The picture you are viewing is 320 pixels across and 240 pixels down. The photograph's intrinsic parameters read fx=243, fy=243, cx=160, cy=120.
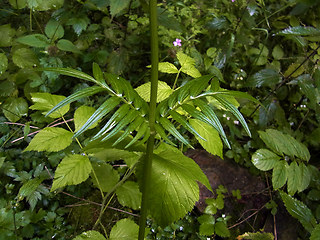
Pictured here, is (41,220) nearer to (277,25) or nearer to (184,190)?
(184,190)

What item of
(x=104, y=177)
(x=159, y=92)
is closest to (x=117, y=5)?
(x=159, y=92)

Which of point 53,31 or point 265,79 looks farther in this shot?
point 265,79

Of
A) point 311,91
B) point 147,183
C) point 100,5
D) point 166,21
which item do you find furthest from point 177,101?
point 311,91

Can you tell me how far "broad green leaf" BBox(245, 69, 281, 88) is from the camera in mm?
1892

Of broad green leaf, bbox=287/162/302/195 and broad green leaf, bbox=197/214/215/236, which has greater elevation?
broad green leaf, bbox=287/162/302/195

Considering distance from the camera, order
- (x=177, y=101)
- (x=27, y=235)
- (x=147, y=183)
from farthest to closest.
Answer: (x=27, y=235)
(x=147, y=183)
(x=177, y=101)

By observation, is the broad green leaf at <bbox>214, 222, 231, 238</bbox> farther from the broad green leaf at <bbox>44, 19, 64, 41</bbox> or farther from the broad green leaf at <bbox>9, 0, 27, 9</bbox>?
the broad green leaf at <bbox>9, 0, 27, 9</bbox>

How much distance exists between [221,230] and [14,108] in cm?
163

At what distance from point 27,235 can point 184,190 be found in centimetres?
103

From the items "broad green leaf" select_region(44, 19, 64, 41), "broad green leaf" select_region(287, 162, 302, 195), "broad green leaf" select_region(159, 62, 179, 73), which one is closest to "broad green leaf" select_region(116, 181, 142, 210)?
"broad green leaf" select_region(159, 62, 179, 73)

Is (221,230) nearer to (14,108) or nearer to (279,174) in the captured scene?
(279,174)

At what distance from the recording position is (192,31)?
230 cm

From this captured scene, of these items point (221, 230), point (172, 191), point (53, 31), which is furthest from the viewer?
point (53, 31)

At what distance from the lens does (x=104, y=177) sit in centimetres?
140
